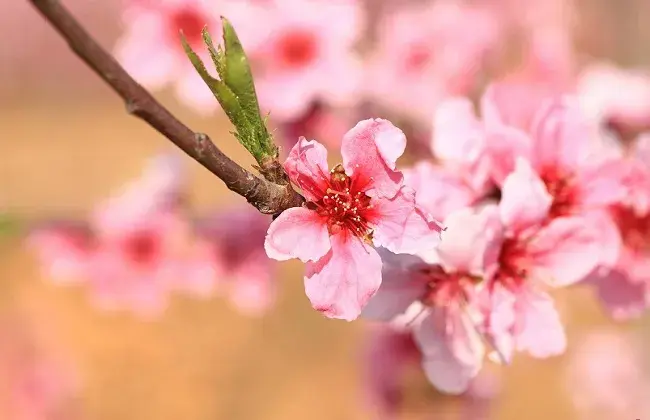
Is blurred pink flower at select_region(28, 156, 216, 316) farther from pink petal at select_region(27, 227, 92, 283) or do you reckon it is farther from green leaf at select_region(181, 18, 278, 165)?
green leaf at select_region(181, 18, 278, 165)

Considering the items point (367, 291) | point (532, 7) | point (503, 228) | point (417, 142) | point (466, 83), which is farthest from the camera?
point (532, 7)

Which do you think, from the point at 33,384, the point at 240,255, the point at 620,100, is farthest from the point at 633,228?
the point at 33,384

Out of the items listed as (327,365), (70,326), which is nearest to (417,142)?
(327,365)

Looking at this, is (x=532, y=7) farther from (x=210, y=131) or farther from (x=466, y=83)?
(x=210, y=131)

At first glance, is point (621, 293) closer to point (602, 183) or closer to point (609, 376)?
point (602, 183)

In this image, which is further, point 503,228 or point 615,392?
point 615,392

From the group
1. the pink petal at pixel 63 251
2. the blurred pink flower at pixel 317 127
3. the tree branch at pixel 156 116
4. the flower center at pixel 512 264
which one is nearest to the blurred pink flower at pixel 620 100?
the blurred pink flower at pixel 317 127
